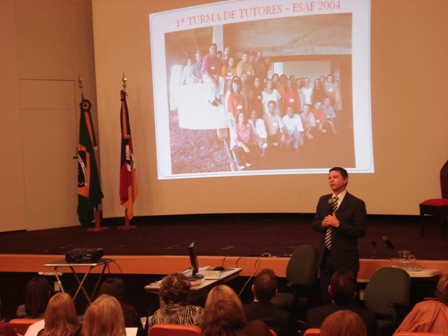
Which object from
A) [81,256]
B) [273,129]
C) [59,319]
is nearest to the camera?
[59,319]

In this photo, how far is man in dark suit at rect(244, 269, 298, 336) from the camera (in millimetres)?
4047

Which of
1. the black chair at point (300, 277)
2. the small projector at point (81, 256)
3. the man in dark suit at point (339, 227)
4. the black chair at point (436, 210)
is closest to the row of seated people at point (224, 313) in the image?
the man in dark suit at point (339, 227)

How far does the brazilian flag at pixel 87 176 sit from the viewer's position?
9367mm

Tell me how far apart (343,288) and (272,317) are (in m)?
0.50

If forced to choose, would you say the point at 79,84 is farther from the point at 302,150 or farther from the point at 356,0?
the point at 356,0

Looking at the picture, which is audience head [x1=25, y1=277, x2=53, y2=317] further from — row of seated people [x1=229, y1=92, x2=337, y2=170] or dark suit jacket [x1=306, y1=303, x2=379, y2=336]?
row of seated people [x1=229, y1=92, x2=337, y2=170]

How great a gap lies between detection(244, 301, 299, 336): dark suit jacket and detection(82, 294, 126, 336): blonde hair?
1158 mm

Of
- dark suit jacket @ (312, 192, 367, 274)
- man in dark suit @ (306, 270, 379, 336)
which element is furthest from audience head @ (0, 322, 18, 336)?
dark suit jacket @ (312, 192, 367, 274)

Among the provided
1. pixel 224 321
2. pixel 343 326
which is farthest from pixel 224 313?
pixel 343 326

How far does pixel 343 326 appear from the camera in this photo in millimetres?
2564

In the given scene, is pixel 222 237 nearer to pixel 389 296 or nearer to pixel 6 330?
pixel 389 296

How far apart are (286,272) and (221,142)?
3.59 metres

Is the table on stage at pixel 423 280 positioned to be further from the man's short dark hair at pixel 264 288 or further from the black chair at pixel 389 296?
the man's short dark hair at pixel 264 288

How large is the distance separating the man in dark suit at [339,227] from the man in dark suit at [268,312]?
42.5 inches
